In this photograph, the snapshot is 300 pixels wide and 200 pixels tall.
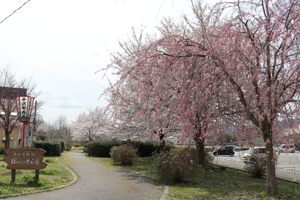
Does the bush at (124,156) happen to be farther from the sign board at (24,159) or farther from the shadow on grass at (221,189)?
the sign board at (24,159)

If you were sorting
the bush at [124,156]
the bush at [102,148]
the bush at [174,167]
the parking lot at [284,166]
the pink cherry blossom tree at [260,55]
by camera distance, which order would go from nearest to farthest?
the pink cherry blossom tree at [260,55], the bush at [174,167], the parking lot at [284,166], the bush at [124,156], the bush at [102,148]

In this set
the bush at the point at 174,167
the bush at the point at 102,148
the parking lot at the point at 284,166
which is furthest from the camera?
the bush at the point at 102,148

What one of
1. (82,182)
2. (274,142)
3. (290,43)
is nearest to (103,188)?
(82,182)

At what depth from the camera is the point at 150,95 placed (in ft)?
42.7

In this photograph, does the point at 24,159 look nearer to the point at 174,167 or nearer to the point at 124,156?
the point at 174,167

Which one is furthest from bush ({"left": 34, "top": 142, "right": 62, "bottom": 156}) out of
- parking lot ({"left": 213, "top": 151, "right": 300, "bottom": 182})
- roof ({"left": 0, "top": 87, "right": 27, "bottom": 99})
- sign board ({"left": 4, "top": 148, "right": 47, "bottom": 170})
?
sign board ({"left": 4, "top": 148, "right": 47, "bottom": 170})

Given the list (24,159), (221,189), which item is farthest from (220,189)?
(24,159)

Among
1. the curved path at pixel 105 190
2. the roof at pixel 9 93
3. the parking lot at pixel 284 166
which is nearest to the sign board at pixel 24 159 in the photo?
the curved path at pixel 105 190

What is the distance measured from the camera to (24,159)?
598 inches

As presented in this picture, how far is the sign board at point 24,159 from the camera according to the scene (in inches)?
592

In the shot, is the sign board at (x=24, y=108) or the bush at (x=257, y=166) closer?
the sign board at (x=24, y=108)

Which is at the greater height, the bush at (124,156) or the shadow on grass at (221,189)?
the bush at (124,156)

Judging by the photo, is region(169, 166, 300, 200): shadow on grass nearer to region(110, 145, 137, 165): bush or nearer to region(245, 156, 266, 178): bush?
region(245, 156, 266, 178): bush

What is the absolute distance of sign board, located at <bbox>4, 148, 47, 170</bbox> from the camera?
15039 mm
